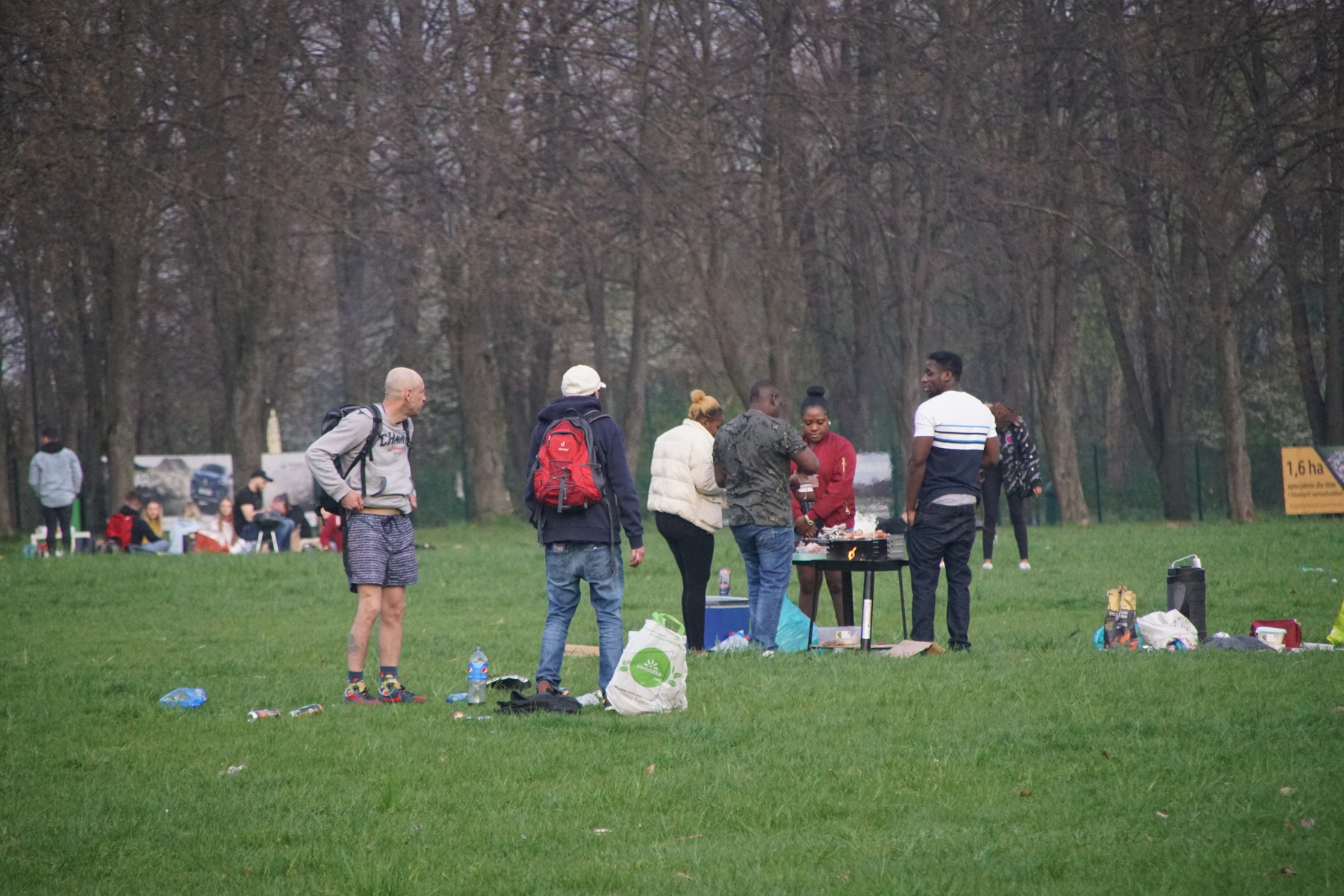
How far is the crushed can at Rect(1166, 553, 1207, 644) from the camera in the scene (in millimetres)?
10141

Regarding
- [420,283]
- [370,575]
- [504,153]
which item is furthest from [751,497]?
[420,283]

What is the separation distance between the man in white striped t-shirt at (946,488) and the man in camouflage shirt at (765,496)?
83 cm

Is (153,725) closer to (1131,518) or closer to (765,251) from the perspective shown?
(765,251)

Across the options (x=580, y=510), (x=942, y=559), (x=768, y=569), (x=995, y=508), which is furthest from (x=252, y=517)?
(x=580, y=510)

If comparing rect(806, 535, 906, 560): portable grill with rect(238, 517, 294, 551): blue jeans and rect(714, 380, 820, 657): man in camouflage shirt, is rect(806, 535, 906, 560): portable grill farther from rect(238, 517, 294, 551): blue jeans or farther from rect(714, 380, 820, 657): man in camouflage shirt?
rect(238, 517, 294, 551): blue jeans

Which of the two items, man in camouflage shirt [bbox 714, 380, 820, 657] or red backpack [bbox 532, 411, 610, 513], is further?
man in camouflage shirt [bbox 714, 380, 820, 657]

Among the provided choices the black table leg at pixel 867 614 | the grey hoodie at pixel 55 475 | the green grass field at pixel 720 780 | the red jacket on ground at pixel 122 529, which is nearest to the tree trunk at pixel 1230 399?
the green grass field at pixel 720 780

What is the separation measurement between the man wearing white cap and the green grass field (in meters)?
0.66

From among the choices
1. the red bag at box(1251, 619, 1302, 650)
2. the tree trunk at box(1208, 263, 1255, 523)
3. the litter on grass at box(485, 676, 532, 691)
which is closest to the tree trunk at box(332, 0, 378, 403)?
the tree trunk at box(1208, 263, 1255, 523)

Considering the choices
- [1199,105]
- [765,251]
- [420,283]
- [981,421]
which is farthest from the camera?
[420,283]

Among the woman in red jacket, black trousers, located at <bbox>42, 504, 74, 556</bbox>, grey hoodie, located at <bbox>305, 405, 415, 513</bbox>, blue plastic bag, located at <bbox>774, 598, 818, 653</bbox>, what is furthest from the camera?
black trousers, located at <bbox>42, 504, 74, 556</bbox>

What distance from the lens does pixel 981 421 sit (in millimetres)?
9883

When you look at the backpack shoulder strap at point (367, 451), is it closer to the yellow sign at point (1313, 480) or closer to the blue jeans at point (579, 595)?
the blue jeans at point (579, 595)

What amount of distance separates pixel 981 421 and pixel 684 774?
Result: 14.4ft
